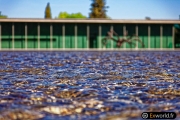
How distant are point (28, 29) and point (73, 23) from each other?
177 inches

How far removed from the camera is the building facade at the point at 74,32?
118ft

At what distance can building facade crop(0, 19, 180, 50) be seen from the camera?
118 feet

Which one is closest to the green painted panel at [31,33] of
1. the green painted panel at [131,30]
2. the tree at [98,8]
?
the green painted panel at [131,30]

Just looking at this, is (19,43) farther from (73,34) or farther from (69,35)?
(73,34)

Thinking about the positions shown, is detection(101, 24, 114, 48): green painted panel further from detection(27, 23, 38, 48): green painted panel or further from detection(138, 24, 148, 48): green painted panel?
detection(27, 23, 38, 48): green painted panel

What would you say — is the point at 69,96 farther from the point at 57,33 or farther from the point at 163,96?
the point at 57,33

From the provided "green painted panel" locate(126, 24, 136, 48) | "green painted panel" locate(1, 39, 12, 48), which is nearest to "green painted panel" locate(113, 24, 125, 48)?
"green painted panel" locate(126, 24, 136, 48)

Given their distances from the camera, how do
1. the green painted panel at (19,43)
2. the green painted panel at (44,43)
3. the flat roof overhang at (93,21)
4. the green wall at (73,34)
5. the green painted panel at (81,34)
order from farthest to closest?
the green painted panel at (81,34), the green painted panel at (44,43), the green painted panel at (19,43), the green wall at (73,34), the flat roof overhang at (93,21)

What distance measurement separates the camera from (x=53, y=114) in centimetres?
363

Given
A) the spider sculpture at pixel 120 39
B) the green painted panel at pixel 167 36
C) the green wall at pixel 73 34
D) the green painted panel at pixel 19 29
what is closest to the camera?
the spider sculpture at pixel 120 39

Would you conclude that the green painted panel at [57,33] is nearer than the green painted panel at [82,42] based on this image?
Yes

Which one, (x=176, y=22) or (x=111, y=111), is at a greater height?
(x=176, y=22)

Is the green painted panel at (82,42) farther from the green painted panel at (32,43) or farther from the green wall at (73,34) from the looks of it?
the green painted panel at (32,43)

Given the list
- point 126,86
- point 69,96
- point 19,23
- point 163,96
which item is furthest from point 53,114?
point 19,23
